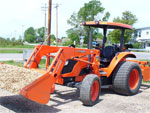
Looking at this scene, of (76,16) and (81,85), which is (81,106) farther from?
(76,16)

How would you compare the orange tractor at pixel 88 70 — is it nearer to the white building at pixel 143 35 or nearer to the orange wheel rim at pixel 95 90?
the orange wheel rim at pixel 95 90

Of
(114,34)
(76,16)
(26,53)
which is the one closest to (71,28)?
(76,16)

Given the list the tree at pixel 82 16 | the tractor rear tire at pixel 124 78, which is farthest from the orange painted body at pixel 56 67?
the tree at pixel 82 16

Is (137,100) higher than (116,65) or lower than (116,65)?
lower

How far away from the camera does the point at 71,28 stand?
180 ft

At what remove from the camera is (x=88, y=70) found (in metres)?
6.69

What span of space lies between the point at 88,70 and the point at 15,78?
8.47ft

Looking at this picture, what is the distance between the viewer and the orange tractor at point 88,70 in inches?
207

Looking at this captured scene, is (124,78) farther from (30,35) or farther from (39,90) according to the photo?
(30,35)

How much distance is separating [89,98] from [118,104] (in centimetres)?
104

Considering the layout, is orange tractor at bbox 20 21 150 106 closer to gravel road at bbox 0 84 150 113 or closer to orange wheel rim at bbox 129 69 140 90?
orange wheel rim at bbox 129 69 140 90

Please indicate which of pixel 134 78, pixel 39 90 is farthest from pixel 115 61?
pixel 39 90

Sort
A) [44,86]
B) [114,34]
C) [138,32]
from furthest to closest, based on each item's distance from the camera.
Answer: [138,32]
[114,34]
[44,86]

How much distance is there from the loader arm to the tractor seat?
0.66 m
